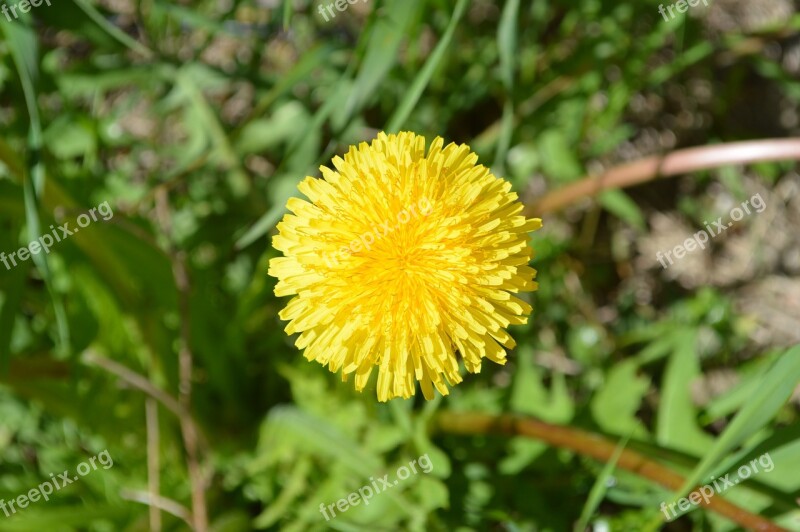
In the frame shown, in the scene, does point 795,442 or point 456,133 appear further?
point 456,133

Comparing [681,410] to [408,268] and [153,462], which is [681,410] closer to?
[408,268]

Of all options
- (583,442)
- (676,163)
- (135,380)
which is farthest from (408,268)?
(676,163)

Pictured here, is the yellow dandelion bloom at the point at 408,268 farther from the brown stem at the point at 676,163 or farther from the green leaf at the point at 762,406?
the brown stem at the point at 676,163

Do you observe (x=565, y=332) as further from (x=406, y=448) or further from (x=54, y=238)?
(x=54, y=238)

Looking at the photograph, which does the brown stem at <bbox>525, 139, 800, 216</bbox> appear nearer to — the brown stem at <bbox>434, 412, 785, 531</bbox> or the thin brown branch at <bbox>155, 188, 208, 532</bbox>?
the brown stem at <bbox>434, 412, 785, 531</bbox>

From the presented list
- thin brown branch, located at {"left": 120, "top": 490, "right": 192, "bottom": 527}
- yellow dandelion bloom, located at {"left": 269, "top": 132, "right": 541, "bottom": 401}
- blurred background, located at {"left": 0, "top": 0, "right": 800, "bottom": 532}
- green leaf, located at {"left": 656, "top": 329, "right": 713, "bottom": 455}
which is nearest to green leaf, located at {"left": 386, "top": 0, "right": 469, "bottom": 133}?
blurred background, located at {"left": 0, "top": 0, "right": 800, "bottom": 532}

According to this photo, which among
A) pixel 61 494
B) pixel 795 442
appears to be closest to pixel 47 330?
pixel 61 494
